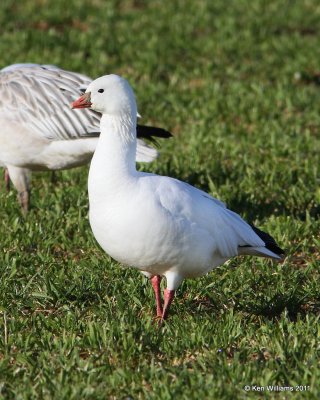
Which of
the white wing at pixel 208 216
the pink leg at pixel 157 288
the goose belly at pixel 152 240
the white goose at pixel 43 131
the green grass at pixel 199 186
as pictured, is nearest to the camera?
the green grass at pixel 199 186

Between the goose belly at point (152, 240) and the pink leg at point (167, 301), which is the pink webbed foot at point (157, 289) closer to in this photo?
the pink leg at point (167, 301)

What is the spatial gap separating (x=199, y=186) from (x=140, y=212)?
3077mm

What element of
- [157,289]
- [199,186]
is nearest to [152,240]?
[157,289]

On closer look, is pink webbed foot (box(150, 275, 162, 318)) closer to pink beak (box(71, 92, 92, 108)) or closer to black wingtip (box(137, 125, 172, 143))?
pink beak (box(71, 92, 92, 108))

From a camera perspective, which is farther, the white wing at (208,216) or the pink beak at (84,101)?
the pink beak at (84,101)

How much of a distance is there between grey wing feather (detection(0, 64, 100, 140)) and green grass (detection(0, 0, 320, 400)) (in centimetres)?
61

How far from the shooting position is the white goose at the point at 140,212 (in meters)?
4.81

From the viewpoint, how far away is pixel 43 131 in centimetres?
711

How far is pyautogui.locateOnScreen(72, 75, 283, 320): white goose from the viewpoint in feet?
15.8

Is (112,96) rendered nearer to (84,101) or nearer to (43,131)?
(84,101)

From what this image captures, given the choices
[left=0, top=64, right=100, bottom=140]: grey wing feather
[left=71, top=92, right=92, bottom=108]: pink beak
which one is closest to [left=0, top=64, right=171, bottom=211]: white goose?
[left=0, top=64, right=100, bottom=140]: grey wing feather

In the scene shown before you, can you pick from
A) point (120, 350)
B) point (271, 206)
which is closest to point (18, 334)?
point (120, 350)

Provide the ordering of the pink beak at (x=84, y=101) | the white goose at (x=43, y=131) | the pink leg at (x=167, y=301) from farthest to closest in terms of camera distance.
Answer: the white goose at (x=43, y=131) → the pink leg at (x=167, y=301) → the pink beak at (x=84, y=101)

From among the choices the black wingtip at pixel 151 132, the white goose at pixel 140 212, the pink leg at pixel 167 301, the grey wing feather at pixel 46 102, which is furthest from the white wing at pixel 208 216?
the grey wing feather at pixel 46 102
